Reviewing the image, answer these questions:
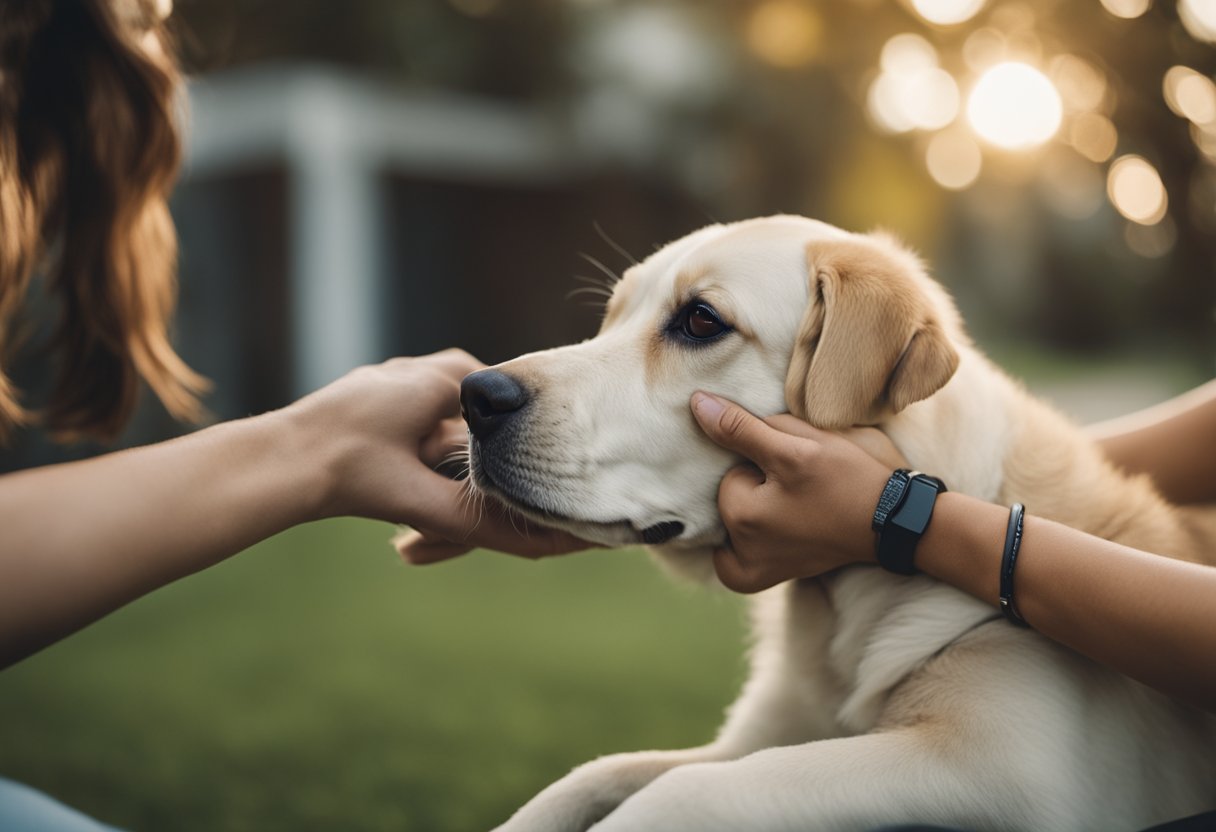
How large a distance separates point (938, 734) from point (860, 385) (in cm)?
75

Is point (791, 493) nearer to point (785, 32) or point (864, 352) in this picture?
point (864, 352)

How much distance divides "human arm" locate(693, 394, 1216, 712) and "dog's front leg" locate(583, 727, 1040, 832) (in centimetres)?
34

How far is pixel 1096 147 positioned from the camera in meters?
15.5

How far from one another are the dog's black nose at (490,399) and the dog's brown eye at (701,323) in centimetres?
46

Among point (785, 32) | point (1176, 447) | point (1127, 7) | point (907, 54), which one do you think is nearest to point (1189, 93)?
point (1127, 7)

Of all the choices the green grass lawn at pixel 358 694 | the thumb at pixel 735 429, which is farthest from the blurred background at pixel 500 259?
the thumb at pixel 735 429

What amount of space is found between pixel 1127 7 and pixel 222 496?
14.5m

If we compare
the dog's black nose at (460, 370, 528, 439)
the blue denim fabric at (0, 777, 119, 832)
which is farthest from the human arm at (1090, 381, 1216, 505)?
the blue denim fabric at (0, 777, 119, 832)

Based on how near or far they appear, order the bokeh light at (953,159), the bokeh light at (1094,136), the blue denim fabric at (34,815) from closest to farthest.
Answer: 1. the blue denim fabric at (34,815)
2. the bokeh light at (1094,136)
3. the bokeh light at (953,159)

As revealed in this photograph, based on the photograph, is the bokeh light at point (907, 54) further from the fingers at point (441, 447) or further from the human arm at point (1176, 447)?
the fingers at point (441, 447)

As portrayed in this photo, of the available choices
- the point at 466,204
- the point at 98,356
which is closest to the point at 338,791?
the point at 98,356

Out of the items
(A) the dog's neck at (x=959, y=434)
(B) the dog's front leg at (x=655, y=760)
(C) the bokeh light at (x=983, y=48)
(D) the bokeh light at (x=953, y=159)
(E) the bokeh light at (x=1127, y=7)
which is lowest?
(B) the dog's front leg at (x=655, y=760)

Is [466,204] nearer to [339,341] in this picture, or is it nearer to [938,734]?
[339,341]

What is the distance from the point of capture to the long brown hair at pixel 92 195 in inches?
109
